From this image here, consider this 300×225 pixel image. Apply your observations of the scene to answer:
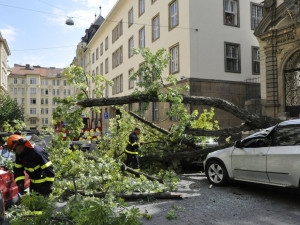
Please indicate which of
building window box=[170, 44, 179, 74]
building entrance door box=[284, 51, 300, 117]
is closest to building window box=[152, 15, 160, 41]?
building window box=[170, 44, 179, 74]

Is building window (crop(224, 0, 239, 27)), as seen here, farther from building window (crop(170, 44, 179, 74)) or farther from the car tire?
the car tire

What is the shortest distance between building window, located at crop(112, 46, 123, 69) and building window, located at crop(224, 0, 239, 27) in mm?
12828

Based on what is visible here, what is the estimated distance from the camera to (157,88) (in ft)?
25.6

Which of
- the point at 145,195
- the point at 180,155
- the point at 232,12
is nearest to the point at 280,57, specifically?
A: the point at 232,12

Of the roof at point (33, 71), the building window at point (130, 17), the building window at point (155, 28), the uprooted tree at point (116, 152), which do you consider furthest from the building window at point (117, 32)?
the roof at point (33, 71)

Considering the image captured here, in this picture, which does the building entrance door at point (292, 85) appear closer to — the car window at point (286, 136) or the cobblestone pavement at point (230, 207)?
the cobblestone pavement at point (230, 207)

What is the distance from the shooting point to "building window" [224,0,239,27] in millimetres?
19672

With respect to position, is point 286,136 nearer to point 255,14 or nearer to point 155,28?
point 255,14

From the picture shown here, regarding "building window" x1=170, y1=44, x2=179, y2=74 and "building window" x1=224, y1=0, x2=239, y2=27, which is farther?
"building window" x1=224, y1=0, x2=239, y2=27

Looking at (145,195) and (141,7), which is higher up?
(141,7)

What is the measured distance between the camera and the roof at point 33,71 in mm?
85562

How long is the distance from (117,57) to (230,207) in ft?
88.9

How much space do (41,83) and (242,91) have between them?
78573 millimetres

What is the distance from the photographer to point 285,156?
5469 millimetres
